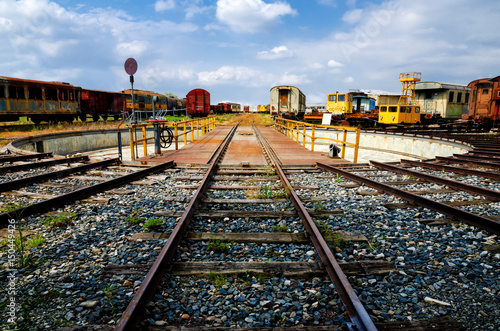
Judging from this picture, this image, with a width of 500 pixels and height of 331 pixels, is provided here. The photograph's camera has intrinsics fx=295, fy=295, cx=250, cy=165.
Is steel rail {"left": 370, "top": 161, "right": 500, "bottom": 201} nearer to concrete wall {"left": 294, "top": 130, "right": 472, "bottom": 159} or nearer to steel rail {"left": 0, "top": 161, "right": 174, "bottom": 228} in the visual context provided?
concrete wall {"left": 294, "top": 130, "right": 472, "bottom": 159}

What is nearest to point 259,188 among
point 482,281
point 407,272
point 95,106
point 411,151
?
point 407,272

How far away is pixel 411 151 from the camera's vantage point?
1728cm

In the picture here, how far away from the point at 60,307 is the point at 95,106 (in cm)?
3187

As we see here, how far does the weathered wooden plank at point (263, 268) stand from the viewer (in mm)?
2770

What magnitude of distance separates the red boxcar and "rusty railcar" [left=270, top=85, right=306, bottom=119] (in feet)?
38.0

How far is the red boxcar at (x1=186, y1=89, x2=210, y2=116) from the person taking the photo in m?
40.0

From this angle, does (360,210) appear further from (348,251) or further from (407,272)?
(407,272)

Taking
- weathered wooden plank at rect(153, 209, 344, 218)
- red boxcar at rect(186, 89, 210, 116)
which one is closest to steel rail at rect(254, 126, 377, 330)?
weathered wooden plank at rect(153, 209, 344, 218)

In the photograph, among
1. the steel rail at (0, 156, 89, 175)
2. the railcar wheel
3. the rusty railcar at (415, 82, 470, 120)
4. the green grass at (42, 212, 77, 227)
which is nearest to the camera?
the green grass at (42, 212, 77, 227)

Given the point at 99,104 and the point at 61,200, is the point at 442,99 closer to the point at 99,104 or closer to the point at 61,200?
the point at 61,200

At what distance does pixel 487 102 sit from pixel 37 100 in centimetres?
3287

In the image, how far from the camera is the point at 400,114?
24578 mm

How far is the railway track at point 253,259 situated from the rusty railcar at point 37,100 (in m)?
17.6

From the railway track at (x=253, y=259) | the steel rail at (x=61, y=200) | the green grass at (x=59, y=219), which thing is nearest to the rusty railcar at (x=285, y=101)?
the steel rail at (x=61, y=200)
